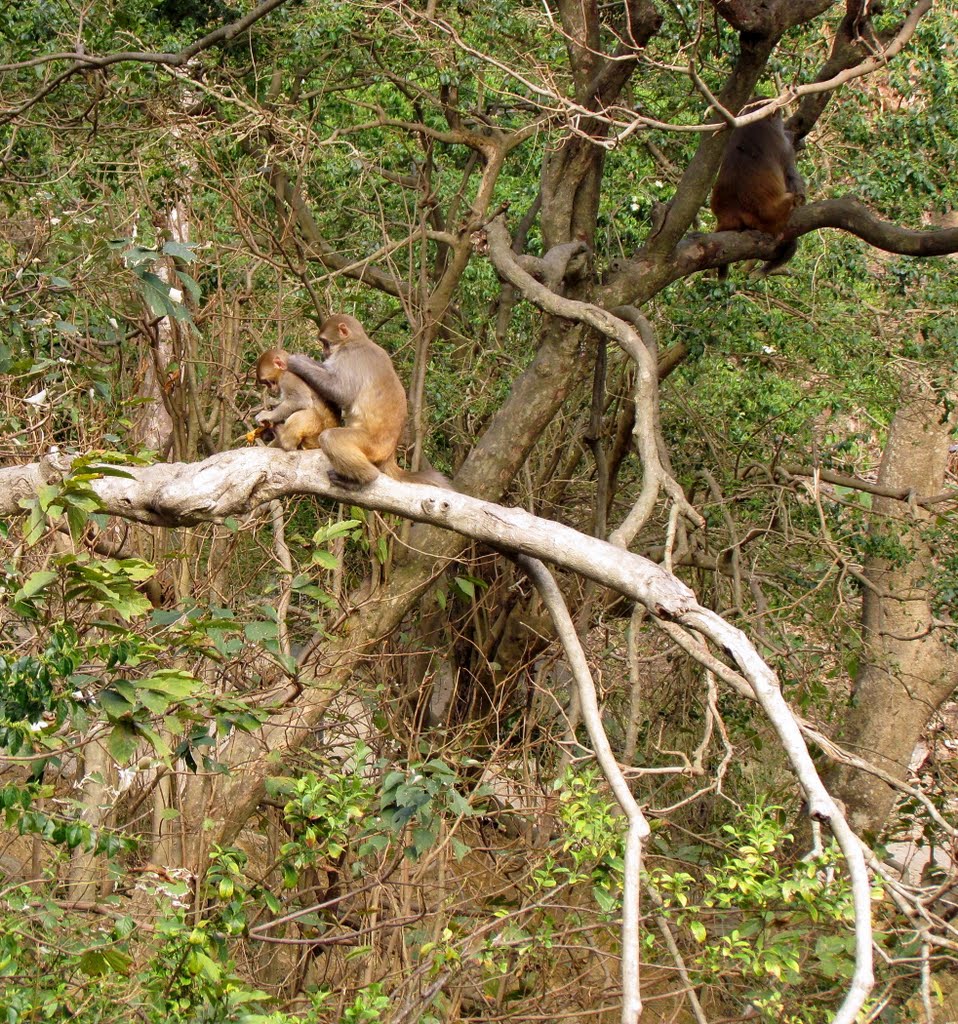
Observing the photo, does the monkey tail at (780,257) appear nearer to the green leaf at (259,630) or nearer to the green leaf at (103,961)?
the green leaf at (259,630)

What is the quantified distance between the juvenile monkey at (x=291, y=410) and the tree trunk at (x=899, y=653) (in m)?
3.93

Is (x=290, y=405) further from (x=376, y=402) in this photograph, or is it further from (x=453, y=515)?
(x=453, y=515)

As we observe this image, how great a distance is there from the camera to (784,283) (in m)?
7.10

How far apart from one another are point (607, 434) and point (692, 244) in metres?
1.48

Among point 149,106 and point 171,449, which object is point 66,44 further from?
point 171,449

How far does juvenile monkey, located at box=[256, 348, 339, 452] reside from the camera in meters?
4.70

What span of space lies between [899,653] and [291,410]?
4949 millimetres

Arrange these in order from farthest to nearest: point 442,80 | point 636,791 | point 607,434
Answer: point 607,434 → point 636,791 → point 442,80

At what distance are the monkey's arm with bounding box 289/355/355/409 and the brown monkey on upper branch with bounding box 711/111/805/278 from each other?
2.60 m

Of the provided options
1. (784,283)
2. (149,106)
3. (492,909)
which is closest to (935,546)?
(784,283)

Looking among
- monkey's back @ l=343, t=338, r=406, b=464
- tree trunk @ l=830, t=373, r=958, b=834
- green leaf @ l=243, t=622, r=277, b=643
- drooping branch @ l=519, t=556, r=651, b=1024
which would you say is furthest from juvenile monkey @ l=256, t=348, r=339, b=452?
tree trunk @ l=830, t=373, r=958, b=834

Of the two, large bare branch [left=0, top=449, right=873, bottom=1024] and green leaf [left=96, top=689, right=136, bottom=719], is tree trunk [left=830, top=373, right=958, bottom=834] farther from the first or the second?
green leaf [left=96, top=689, right=136, bottom=719]

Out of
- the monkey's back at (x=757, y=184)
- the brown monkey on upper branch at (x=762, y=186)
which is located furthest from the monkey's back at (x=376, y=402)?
the monkey's back at (x=757, y=184)

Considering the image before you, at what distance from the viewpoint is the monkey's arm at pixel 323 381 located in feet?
15.6
